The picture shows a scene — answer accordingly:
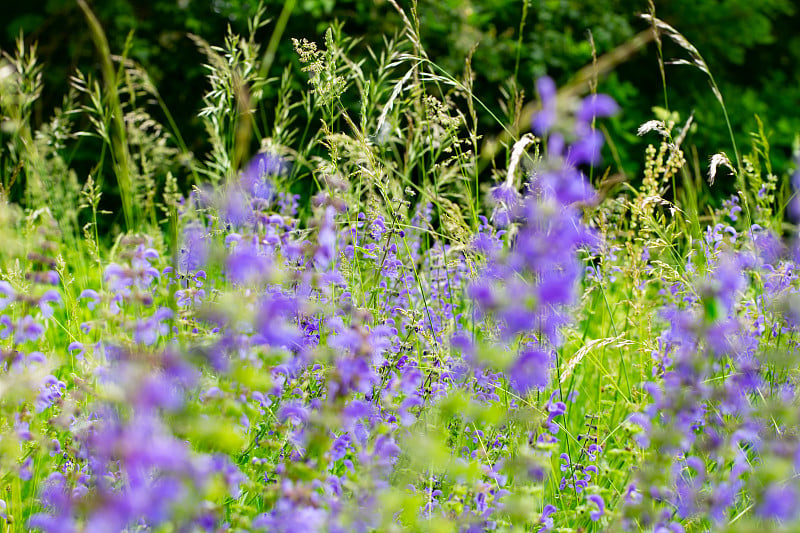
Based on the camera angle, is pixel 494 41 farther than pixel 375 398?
Yes

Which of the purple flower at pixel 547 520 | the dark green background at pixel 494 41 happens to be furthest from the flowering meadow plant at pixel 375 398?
the dark green background at pixel 494 41

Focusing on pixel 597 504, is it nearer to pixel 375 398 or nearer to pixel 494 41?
pixel 375 398

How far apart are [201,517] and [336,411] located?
25 cm

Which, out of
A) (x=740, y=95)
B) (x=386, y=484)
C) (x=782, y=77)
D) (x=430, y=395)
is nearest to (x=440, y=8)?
(x=740, y=95)

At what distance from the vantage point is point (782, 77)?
6.90m

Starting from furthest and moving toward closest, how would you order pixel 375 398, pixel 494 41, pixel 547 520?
pixel 494 41
pixel 375 398
pixel 547 520

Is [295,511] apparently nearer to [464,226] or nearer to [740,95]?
[464,226]

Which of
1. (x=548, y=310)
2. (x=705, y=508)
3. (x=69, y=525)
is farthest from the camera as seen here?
(x=548, y=310)

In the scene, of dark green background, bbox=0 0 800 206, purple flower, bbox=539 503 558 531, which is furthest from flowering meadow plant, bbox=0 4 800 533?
dark green background, bbox=0 0 800 206

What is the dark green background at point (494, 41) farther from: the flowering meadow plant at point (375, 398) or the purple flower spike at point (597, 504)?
the purple flower spike at point (597, 504)

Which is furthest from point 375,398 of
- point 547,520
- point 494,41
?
point 494,41

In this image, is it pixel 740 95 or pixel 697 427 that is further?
pixel 740 95

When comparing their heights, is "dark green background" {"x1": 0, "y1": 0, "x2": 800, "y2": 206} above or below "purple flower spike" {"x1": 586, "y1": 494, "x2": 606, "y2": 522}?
below

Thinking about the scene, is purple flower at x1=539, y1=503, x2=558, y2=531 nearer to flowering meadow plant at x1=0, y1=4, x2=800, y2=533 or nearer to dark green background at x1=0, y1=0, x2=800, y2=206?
flowering meadow plant at x1=0, y1=4, x2=800, y2=533
